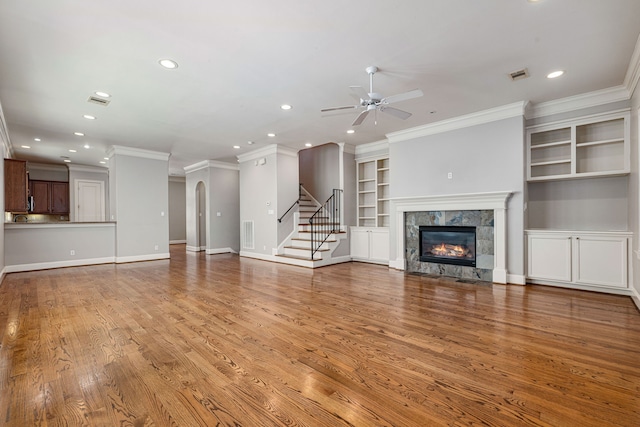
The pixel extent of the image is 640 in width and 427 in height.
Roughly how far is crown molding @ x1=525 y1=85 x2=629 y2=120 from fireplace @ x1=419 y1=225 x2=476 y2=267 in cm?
220

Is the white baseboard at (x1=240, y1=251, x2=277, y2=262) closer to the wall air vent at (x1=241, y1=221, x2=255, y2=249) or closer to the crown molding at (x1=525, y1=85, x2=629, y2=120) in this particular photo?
the wall air vent at (x1=241, y1=221, x2=255, y2=249)

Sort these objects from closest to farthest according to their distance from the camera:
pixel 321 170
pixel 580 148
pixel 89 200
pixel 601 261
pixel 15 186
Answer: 1. pixel 601 261
2. pixel 580 148
3. pixel 15 186
4. pixel 321 170
5. pixel 89 200

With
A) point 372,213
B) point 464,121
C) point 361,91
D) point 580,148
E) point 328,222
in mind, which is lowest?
point 328,222

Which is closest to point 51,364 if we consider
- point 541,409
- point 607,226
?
point 541,409

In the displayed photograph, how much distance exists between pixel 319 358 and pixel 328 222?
5.92 metres

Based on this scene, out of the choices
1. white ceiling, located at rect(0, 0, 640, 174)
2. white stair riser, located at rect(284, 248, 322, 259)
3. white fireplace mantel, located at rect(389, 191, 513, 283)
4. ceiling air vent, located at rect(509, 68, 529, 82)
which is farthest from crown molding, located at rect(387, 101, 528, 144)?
white stair riser, located at rect(284, 248, 322, 259)

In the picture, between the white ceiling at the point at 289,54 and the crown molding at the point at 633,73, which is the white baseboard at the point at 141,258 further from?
the crown molding at the point at 633,73

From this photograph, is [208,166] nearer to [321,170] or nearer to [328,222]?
[321,170]

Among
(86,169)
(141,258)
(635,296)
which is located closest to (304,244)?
(141,258)

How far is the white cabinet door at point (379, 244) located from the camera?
6.87m

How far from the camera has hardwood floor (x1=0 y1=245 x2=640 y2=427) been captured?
68.5 inches

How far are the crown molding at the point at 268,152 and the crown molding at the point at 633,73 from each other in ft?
20.1

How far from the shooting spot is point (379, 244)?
23.0 feet

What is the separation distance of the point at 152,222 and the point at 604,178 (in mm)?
9582
